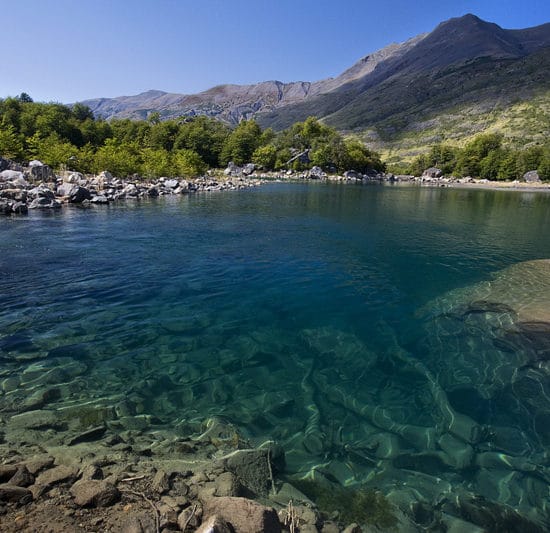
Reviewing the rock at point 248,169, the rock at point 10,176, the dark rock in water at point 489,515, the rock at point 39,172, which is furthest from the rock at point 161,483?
the rock at point 248,169

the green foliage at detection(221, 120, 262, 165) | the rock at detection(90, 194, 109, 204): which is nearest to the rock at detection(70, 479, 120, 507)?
the rock at detection(90, 194, 109, 204)

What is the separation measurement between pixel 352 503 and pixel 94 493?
368cm

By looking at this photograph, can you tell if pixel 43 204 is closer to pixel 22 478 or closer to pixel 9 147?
pixel 9 147

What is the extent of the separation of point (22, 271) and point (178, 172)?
234 ft

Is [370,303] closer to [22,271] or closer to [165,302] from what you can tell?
[165,302]

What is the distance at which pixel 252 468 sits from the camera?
5.49m

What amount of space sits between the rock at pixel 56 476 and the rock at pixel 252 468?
2176 millimetres

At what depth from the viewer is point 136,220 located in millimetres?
30672

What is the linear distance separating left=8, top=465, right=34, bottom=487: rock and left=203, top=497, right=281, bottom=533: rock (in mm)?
2276

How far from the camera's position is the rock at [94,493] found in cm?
400

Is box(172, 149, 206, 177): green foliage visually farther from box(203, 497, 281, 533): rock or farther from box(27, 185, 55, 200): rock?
box(203, 497, 281, 533): rock

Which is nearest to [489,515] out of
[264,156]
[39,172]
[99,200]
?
[99,200]

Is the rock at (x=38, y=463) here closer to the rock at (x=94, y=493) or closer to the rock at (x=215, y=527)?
the rock at (x=94, y=493)

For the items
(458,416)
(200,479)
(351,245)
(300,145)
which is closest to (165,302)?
(200,479)
